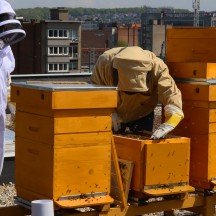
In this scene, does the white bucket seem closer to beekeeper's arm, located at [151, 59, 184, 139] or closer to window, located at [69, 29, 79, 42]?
beekeeper's arm, located at [151, 59, 184, 139]

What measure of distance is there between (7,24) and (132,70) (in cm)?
134

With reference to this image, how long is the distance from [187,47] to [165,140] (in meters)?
1.38

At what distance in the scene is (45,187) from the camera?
18.1ft

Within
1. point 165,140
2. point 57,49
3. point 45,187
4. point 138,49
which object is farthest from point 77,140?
point 57,49

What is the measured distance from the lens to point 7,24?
17.9ft

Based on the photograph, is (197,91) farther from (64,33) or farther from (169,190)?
(64,33)

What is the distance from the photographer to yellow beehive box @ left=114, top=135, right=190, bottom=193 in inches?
236

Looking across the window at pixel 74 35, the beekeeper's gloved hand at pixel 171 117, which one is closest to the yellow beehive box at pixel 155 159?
the beekeeper's gloved hand at pixel 171 117

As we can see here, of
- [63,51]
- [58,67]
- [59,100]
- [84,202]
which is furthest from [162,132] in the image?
[63,51]

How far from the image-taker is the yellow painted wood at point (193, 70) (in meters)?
6.48

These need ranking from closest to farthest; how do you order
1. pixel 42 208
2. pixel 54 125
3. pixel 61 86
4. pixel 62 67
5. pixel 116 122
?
pixel 42 208 → pixel 54 125 → pixel 61 86 → pixel 116 122 → pixel 62 67

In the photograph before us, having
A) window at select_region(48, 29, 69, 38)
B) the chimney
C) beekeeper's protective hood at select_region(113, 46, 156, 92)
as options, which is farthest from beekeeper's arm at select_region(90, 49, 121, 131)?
the chimney

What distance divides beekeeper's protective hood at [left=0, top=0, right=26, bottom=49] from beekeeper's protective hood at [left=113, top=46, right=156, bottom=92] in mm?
1144

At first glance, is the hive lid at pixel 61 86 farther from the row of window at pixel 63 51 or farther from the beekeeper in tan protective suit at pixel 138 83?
the row of window at pixel 63 51
